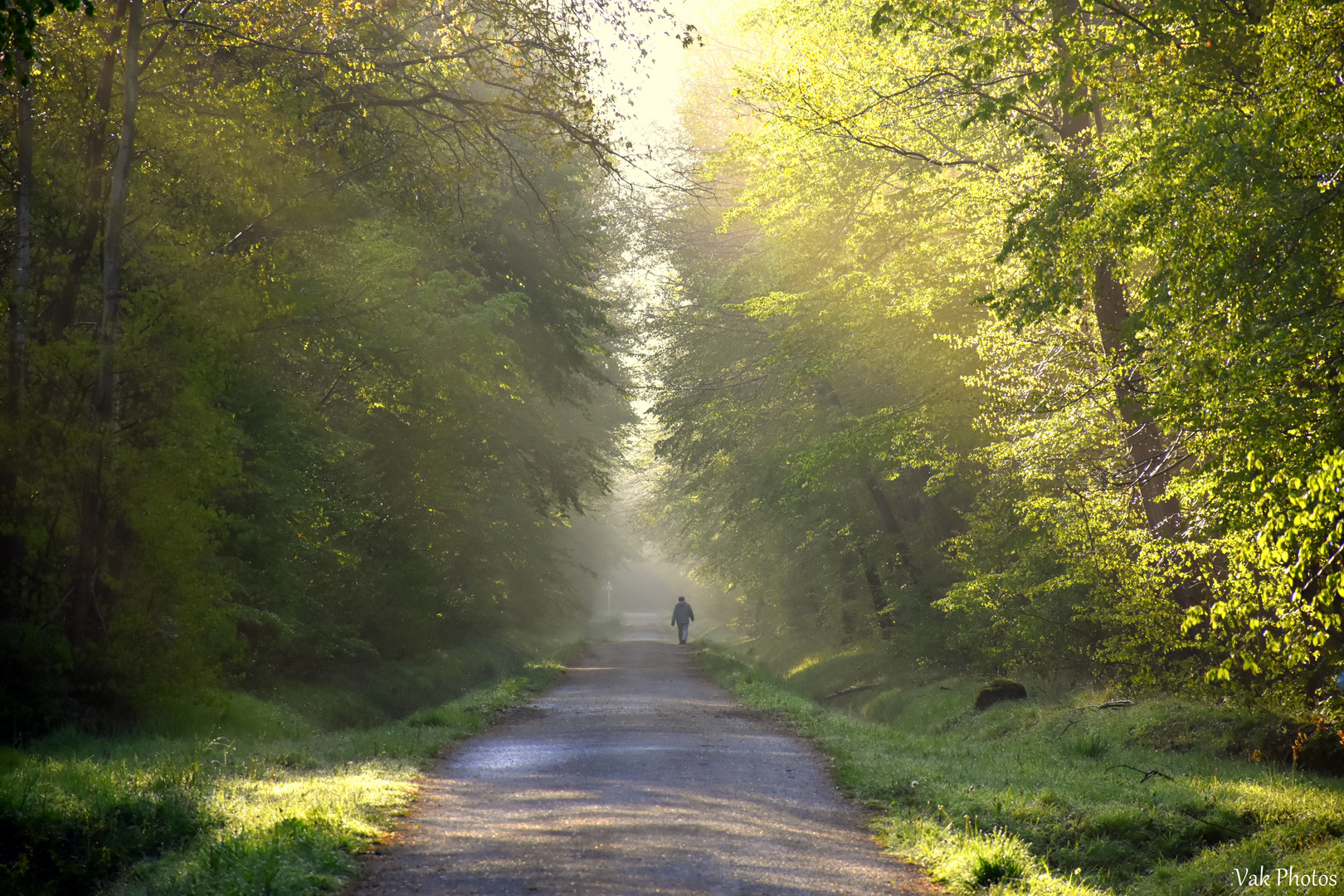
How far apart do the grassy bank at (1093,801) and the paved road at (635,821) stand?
20.7 inches

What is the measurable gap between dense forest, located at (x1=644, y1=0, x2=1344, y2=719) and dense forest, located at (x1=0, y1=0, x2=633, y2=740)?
414 centimetres

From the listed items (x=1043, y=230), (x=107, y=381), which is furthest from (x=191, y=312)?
(x=1043, y=230)

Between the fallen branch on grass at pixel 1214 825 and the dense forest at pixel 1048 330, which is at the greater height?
the dense forest at pixel 1048 330

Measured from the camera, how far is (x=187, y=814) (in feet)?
22.5

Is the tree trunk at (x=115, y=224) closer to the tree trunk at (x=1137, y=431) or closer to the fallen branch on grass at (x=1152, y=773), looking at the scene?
the fallen branch on grass at (x=1152, y=773)

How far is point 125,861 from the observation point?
6484 millimetres

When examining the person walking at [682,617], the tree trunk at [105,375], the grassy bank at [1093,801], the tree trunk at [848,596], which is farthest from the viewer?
the person walking at [682,617]

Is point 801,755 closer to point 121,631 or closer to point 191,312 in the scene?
point 121,631

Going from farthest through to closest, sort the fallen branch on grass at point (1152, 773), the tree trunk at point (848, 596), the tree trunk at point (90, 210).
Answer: the tree trunk at point (848, 596) → the tree trunk at point (90, 210) → the fallen branch on grass at point (1152, 773)

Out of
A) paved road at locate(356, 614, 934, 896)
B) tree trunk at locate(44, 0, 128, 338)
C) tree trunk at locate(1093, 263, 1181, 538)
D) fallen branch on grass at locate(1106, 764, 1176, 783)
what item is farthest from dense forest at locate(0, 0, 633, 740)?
fallen branch on grass at locate(1106, 764, 1176, 783)

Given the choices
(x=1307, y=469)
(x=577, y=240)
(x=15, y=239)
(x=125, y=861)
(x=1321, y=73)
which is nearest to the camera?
(x=125, y=861)

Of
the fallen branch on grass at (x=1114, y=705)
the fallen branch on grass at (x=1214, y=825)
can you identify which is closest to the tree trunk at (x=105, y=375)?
the fallen branch on grass at (x=1214, y=825)

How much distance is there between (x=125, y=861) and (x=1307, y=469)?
28.3 feet

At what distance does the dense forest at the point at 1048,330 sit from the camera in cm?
749
